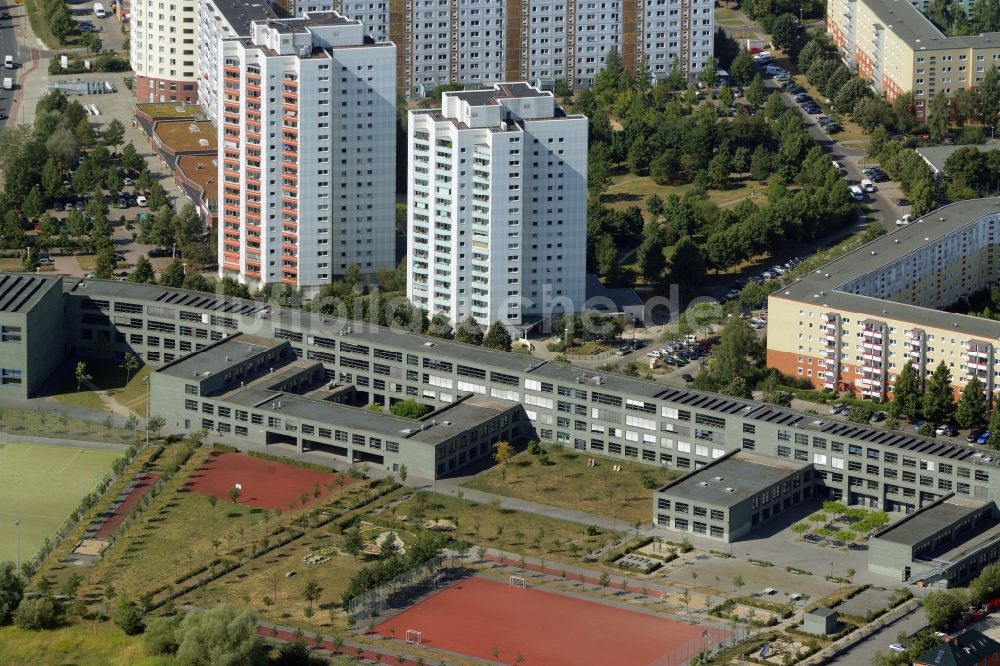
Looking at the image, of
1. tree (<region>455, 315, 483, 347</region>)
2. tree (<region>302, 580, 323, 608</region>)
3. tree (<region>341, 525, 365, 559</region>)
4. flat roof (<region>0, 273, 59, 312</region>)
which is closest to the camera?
tree (<region>302, 580, 323, 608</region>)

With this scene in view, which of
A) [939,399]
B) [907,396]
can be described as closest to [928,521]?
[939,399]

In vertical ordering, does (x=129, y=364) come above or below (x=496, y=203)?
below

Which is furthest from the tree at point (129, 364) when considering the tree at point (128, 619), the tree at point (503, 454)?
the tree at point (128, 619)

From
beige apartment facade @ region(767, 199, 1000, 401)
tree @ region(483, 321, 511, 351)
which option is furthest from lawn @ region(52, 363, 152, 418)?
beige apartment facade @ region(767, 199, 1000, 401)

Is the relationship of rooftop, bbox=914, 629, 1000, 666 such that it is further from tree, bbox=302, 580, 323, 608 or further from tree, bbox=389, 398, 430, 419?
tree, bbox=389, 398, 430, 419

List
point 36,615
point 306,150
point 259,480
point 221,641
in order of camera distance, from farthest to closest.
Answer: point 306,150 → point 259,480 → point 36,615 → point 221,641

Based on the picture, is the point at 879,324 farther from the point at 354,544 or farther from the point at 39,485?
the point at 39,485

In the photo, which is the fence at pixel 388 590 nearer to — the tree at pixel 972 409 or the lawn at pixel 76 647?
the lawn at pixel 76 647
